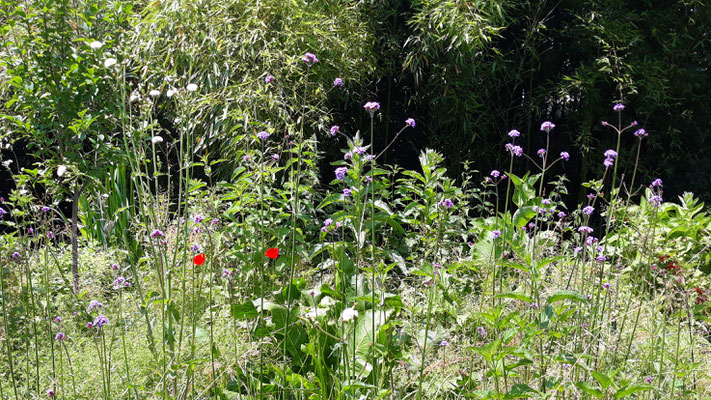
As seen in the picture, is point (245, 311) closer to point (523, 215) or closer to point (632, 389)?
point (523, 215)

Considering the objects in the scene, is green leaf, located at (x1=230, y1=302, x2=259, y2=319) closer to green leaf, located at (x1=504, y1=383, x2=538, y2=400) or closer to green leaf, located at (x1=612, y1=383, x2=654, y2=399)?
green leaf, located at (x1=504, y1=383, x2=538, y2=400)

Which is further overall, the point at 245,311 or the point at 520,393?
the point at 245,311

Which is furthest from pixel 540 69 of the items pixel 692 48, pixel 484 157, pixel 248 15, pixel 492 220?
pixel 492 220

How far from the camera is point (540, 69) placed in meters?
5.05

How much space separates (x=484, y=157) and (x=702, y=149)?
192 cm

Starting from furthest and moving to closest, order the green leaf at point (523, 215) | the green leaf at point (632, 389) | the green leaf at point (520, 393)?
the green leaf at point (523, 215)
the green leaf at point (520, 393)
the green leaf at point (632, 389)

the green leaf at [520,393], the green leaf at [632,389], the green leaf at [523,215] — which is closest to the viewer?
the green leaf at [632,389]

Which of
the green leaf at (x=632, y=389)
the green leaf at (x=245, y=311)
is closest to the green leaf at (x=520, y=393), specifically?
the green leaf at (x=632, y=389)

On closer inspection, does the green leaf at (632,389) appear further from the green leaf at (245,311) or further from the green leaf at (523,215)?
the green leaf at (245,311)

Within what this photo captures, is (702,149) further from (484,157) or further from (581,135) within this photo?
(484,157)

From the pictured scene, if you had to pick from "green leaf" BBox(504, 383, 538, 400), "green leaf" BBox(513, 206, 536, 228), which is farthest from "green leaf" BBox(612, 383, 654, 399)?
"green leaf" BBox(513, 206, 536, 228)

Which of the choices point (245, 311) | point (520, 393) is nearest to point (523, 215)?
point (520, 393)

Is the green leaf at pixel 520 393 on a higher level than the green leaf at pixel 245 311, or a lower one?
higher

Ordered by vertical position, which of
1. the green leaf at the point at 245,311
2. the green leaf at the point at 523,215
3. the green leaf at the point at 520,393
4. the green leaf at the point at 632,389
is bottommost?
the green leaf at the point at 245,311
